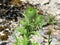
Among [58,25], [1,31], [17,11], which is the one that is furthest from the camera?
[17,11]

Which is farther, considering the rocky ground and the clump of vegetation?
the rocky ground

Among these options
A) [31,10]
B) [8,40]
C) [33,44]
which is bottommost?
[8,40]

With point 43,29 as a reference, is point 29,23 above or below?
above

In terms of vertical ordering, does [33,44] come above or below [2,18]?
above

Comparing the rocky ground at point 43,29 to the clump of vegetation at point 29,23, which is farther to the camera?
the rocky ground at point 43,29

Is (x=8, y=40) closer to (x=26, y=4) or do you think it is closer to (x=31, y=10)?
(x=26, y=4)

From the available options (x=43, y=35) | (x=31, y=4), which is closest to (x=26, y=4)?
(x=31, y=4)

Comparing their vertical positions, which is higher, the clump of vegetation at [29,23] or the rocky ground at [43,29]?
the clump of vegetation at [29,23]

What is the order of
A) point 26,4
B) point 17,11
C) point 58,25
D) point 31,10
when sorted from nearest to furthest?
1. point 31,10
2. point 58,25
3. point 17,11
4. point 26,4

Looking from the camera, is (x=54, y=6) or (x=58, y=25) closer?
(x=58, y=25)

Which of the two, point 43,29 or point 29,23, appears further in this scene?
point 43,29

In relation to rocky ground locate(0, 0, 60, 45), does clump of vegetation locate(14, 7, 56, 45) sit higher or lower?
higher
